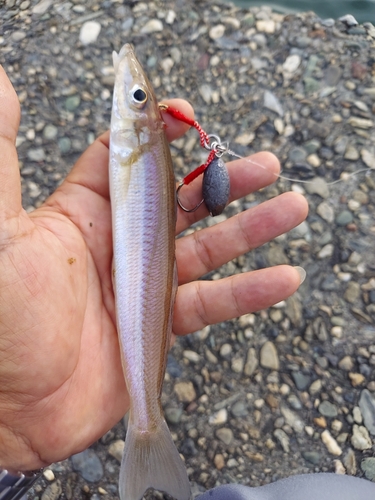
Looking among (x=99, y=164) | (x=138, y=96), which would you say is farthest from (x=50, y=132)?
(x=138, y=96)

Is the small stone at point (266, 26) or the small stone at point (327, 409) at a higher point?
the small stone at point (266, 26)

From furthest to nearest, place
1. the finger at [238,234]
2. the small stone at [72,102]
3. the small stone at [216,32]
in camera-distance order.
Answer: the small stone at [216,32] → the small stone at [72,102] → the finger at [238,234]

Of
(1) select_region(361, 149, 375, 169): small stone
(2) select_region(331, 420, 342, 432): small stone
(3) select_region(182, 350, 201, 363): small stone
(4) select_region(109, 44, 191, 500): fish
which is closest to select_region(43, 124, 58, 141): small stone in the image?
(4) select_region(109, 44, 191, 500): fish

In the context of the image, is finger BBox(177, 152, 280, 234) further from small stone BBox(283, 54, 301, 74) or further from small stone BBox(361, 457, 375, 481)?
small stone BBox(361, 457, 375, 481)

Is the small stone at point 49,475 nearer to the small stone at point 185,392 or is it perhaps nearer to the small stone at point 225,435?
the small stone at point 185,392

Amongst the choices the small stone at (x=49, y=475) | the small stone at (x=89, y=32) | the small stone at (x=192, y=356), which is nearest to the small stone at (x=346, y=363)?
the small stone at (x=192, y=356)

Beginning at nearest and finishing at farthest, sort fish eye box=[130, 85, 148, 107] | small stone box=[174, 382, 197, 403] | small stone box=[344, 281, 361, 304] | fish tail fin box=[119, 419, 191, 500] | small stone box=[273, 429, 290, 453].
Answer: fish tail fin box=[119, 419, 191, 500] → fish eye box=[130, 85, 148, 107] → small stone box=[273, 429, 290, 453] → small stone box=[174, 382, 197, 403] → small stone box=[344, 281, 361, 304]
